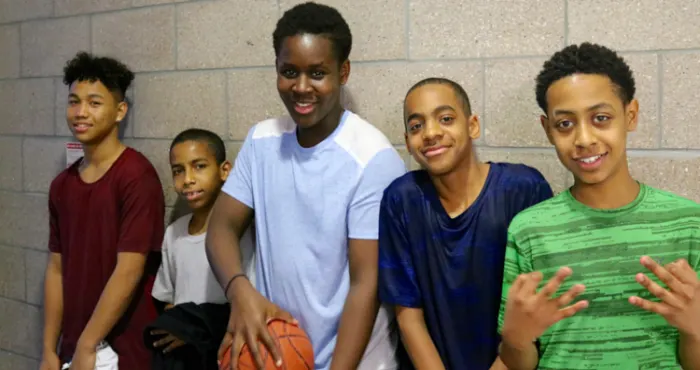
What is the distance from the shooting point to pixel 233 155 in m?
2.52

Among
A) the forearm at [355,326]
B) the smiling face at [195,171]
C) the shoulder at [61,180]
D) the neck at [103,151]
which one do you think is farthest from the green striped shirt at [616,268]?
the shoulder at [61,180]

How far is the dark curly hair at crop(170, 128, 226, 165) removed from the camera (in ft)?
7.76

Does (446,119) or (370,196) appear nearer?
(446,119)

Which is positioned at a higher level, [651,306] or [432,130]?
[432,130]

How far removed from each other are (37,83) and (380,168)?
6.32 ft

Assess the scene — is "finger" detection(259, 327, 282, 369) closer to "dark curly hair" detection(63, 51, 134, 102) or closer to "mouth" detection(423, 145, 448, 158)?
"mouth" detection(423, 145, 448, 158)

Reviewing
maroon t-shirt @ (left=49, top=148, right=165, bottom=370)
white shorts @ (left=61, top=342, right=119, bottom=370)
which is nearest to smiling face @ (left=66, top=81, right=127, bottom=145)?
maroon t-shirt @ (left=49, top=148, right=165, bottom=370)

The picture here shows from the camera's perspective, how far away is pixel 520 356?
1.49 m

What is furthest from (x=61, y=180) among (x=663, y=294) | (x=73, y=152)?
(x=663, y=294)

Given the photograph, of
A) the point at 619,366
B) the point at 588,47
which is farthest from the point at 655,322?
the point at 588,47

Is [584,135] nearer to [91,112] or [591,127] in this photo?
[591,127]

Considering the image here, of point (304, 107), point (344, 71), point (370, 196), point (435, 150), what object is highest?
point (344, 71)

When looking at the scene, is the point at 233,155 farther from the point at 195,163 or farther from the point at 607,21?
the point at 607,21

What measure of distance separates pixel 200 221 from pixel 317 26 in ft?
2.94
